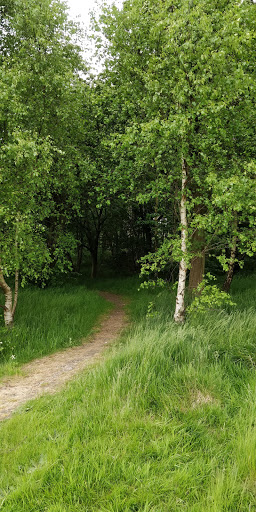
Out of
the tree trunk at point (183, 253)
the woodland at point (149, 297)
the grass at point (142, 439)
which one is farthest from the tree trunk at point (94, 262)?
the grass at point (142, 439)

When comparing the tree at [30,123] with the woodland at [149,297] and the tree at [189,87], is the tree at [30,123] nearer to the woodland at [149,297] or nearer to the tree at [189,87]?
the woodland at [149,297]

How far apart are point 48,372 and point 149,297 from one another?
7172 millimetres

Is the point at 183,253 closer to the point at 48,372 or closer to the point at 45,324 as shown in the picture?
the point at 48,372

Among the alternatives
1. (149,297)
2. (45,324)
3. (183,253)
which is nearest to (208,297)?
(183,253)

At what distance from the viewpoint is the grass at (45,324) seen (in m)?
7.26

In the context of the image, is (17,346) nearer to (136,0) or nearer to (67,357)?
(67,357)

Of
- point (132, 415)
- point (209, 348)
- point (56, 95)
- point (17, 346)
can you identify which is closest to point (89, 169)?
point (56, 95)

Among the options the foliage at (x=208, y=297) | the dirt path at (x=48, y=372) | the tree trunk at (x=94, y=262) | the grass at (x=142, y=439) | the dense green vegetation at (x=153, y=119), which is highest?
the dense green vegetation at (x=153, y=119)

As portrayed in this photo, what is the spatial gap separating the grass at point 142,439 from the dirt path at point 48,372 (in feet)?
1.85

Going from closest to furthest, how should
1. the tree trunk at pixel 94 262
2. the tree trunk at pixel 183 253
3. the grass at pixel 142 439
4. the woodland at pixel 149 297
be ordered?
the grass at pixel 142 439 < the woodland at pixel 149 297 < the tree trunk at pixel 183 253 < the tree trunk at pixel 94 262

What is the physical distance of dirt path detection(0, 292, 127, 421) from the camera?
511 cm

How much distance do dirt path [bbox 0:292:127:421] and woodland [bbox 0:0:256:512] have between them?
439 mm

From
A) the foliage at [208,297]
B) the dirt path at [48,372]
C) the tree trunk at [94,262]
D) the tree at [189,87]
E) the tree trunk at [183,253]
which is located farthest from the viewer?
the tree trunk at [94,262]

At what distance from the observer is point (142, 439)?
3.45m
